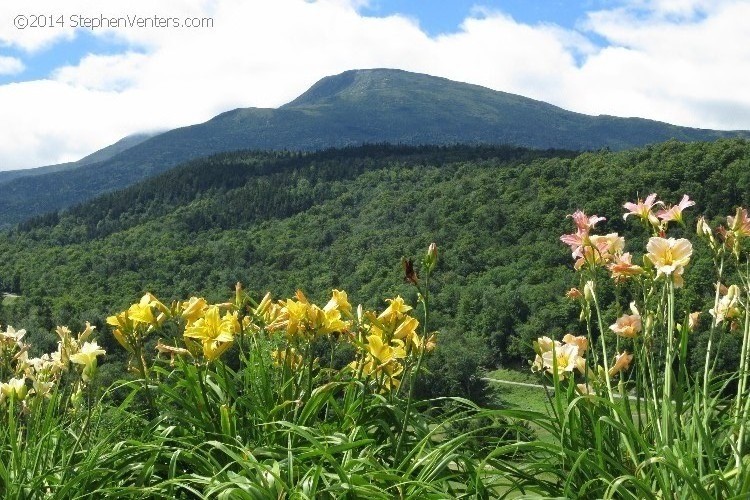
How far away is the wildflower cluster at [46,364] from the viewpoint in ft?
7.48

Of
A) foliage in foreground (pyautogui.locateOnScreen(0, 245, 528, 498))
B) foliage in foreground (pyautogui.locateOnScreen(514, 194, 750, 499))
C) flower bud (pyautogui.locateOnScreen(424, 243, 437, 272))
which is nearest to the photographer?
foliage in foreground (pyautogui.locateOnScreen(514, 194, 750, 499))

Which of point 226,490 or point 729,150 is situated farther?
point 729,150

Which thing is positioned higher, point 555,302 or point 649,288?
point 649,288

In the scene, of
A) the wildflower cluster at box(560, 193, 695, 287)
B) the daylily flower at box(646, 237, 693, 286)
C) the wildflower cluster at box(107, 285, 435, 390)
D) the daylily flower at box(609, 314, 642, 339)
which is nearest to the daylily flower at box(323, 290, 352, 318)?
the wildflower cluster at box(107, 285, 435, 390)

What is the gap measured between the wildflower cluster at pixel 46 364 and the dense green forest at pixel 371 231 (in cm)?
2588

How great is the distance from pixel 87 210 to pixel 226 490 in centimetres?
13257

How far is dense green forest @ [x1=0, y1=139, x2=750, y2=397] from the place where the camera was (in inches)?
2336

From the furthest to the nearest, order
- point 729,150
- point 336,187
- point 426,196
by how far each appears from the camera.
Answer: point 336,187 → point 426,196 → point 729,150

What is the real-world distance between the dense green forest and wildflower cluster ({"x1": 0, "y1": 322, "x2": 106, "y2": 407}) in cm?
2588

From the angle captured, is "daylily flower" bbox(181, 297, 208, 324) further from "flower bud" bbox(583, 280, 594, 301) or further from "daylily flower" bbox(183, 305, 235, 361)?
"flower bud" bbox(583, 280, 594, 301)

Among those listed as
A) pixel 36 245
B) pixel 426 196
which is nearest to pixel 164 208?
pixel 36 245

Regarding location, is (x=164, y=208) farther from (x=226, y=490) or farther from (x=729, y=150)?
(x=226, y=490)

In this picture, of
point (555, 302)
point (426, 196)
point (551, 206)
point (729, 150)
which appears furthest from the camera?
point (426, 196)

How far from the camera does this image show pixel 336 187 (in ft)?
398
